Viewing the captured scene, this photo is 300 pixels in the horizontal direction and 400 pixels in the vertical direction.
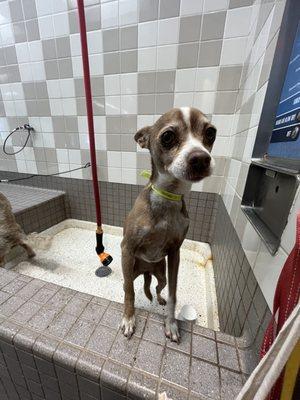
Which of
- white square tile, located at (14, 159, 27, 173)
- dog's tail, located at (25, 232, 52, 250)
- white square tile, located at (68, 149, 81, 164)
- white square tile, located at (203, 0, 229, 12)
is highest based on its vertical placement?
white square tile, located at (203, 0, 229, 12)

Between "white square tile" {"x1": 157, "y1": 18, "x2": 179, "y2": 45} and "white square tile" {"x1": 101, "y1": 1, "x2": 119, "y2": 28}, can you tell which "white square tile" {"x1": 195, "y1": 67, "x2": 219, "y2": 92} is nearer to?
"white square tile" {"x1": 157, "y1": 18, "x2": 179, "y2": 45}

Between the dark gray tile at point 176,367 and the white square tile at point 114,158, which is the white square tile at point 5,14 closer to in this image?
the white square tile at point 114,158

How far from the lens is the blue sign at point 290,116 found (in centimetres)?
47

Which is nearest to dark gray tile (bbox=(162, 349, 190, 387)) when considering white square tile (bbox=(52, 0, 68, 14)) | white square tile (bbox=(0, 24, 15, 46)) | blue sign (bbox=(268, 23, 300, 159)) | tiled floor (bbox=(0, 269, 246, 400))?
tiled floor (bbox=(0, 269, 246, 400))

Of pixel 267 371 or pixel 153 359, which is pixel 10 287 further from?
pixel 267 371

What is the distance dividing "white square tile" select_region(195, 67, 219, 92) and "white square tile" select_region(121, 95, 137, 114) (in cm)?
47

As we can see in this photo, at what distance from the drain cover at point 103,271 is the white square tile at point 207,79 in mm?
1446

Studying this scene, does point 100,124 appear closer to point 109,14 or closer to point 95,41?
point 95,41

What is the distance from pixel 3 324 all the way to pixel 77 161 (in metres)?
1.42

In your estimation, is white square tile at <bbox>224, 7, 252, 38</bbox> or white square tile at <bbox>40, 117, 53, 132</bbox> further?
white square tile at <bbox>40, 117, 53, 132</bbox>

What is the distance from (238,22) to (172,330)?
1.64 meters

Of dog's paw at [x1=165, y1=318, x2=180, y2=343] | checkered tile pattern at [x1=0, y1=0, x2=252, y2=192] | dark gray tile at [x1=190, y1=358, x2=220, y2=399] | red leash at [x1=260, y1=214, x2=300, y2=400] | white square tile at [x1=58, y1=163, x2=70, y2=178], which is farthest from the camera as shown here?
white square tile at [x1=58, y1=163, x2=70, y2=178]

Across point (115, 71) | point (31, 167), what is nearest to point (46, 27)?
point (115, 71)

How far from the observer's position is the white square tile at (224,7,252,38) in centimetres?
111
